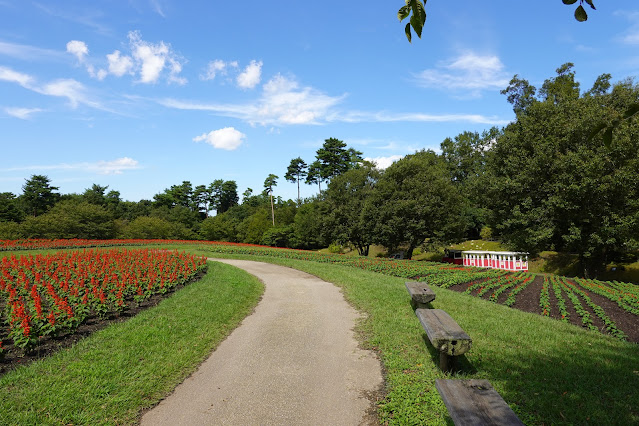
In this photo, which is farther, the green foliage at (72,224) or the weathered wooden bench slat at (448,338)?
the green foliage at (72,224)

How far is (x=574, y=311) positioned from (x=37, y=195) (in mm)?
57069

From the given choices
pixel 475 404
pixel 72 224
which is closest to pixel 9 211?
pixel 72 224

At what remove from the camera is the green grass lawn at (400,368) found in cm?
377

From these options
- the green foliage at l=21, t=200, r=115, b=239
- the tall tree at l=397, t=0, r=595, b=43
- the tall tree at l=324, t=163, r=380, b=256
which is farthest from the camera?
the tall tree at l=324, t=163, r=380, b=256

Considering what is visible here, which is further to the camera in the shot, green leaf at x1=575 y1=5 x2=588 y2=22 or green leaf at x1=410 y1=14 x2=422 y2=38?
green leaf at x1=575 y1=5 x2=588 y2=22

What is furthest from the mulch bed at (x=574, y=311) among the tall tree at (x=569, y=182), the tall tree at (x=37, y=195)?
the tall tree at (x=37, y=195)

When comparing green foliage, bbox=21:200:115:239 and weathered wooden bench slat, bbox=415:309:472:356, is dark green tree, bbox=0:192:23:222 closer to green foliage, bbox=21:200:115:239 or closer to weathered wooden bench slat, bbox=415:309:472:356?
green foliage, bbox=21:200:115:239

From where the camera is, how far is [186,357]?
5.32 metres

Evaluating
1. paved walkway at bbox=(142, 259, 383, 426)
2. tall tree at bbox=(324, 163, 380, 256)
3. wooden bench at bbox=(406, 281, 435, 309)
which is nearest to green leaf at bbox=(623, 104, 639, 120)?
paved walkway at bbox=(142, 259, 383, 426)

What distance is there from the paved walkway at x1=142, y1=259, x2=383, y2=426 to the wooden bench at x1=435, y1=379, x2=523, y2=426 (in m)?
1.01

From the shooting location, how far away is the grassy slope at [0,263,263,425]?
12.4ft

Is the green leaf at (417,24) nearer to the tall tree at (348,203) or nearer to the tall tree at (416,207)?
the tall tree at (416,207)

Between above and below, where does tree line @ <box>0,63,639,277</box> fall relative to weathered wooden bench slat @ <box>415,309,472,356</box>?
above

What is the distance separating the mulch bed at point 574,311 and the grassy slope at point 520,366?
103cm
